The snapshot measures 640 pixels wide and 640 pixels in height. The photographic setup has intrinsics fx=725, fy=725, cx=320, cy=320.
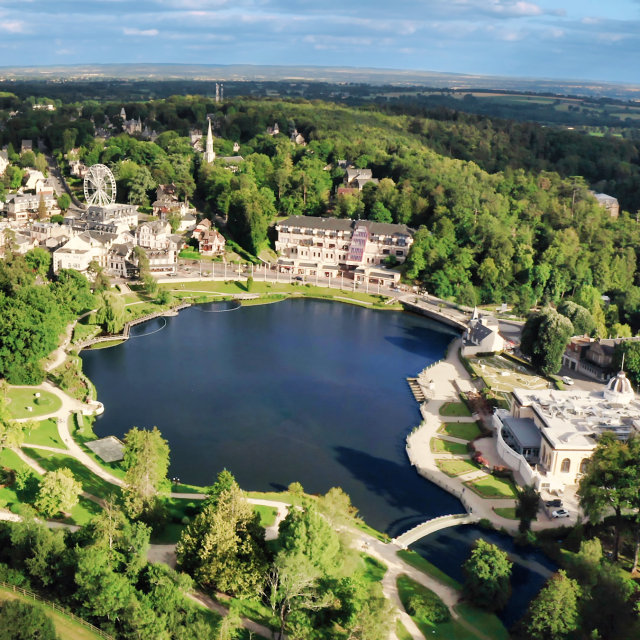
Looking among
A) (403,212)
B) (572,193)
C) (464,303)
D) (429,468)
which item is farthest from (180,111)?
(429,468)

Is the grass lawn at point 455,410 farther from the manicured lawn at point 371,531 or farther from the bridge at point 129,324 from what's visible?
the bridge at point 129,324

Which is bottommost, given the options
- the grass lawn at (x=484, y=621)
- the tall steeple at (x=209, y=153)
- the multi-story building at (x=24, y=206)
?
the grass lawn at (x=484, y=621)

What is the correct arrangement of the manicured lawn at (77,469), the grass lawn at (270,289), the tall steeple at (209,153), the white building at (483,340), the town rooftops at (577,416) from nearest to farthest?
the manicured lawn at (77,469) < the town rooftops at (577,416) < the white building at (483,340) < the grass lawn at (270,289) < the tall steeple at (209,153)

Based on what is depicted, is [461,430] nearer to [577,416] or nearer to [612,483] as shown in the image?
[577,416]

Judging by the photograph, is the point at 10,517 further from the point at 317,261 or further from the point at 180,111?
the point at 180,111

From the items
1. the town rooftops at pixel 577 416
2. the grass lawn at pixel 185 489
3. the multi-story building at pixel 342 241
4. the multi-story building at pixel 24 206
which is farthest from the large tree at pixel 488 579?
the multi-story building at pixel 24 206

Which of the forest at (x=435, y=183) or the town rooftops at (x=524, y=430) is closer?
the town rooftops at (x=524, y=430)
